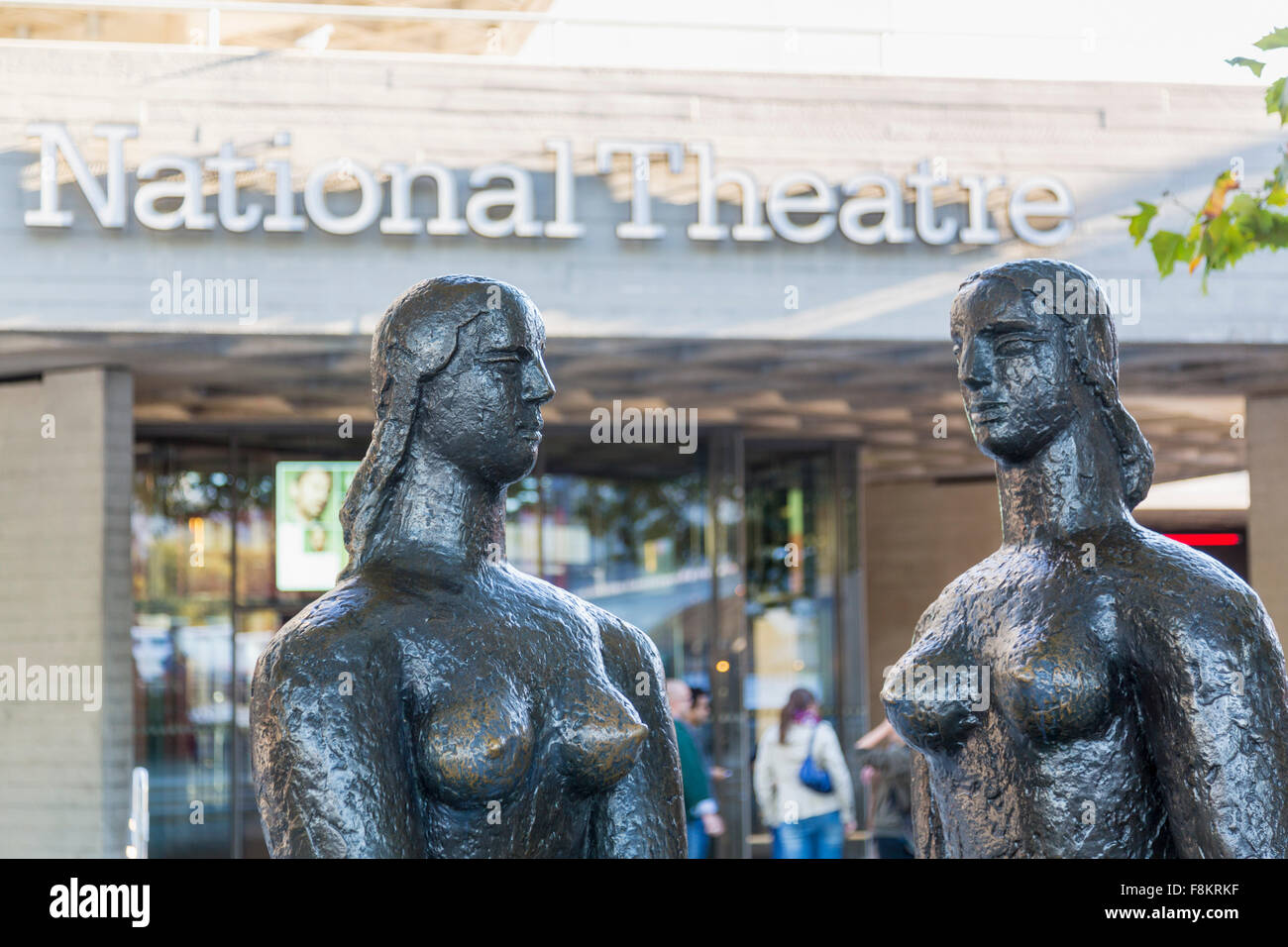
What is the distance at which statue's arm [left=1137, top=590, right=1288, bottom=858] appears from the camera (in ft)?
8.18

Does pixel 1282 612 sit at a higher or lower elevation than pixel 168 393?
lower

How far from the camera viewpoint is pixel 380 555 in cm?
261

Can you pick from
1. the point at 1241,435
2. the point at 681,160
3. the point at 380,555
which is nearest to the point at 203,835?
the point at 681,160

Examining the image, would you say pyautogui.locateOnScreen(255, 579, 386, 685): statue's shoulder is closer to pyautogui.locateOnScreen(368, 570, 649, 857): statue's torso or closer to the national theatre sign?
pyautogui.locateOnScreen(368, 570, 649, 857): statue's torso

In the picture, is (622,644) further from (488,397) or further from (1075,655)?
(1075,655)

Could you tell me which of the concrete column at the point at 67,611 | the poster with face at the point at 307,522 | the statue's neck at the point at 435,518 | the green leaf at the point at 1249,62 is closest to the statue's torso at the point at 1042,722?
the statue's neck at the point at 435,518

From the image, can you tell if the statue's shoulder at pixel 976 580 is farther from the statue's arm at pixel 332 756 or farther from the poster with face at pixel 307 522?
the poster with face at pixel 307 522

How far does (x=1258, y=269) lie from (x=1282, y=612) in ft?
11.8

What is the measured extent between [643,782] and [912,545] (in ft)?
68.2

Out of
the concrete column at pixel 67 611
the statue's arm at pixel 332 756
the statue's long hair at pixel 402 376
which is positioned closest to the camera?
the statue's arm at pixel 332 756

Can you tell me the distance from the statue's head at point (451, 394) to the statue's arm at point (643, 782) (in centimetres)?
36

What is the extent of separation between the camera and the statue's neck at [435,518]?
260 centimetres

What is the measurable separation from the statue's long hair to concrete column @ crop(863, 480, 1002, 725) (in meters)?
19.9
